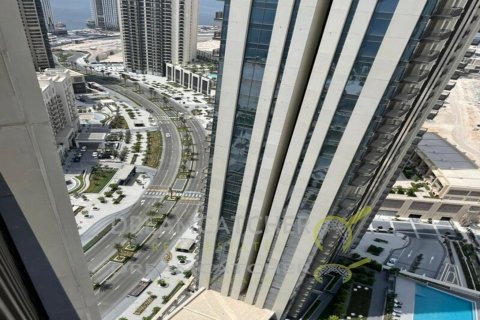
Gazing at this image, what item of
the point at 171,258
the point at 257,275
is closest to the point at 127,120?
the point at 171,258

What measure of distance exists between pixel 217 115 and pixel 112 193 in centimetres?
5535

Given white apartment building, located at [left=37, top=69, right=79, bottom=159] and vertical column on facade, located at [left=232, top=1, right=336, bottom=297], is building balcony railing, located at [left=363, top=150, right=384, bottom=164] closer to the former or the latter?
vertical column on facade, located at [left=232, top=1, right=336, bottom=297]

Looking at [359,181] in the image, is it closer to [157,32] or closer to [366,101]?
[366,101]

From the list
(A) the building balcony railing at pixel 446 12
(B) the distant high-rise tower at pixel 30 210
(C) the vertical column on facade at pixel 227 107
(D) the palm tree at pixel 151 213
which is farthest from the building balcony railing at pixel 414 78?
(D) the palm tree at pixel 151 213

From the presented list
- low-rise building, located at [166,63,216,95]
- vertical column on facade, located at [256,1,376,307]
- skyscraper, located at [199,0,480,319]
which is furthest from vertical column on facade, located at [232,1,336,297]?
low-rise building, located at [166,63,216,95]

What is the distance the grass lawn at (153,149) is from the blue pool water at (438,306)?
68.9m

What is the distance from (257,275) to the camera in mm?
37906

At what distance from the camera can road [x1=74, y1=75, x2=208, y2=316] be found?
51.9m

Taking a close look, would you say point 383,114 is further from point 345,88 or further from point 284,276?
point 284,276

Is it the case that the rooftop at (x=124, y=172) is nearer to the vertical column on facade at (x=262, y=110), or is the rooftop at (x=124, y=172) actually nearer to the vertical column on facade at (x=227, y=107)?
the vertical column on facade at (x=227, y=107)

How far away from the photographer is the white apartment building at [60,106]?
83.5 meters

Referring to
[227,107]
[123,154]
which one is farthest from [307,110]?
[123,154]

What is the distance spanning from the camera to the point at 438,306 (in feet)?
163

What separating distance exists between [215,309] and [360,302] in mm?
25403
